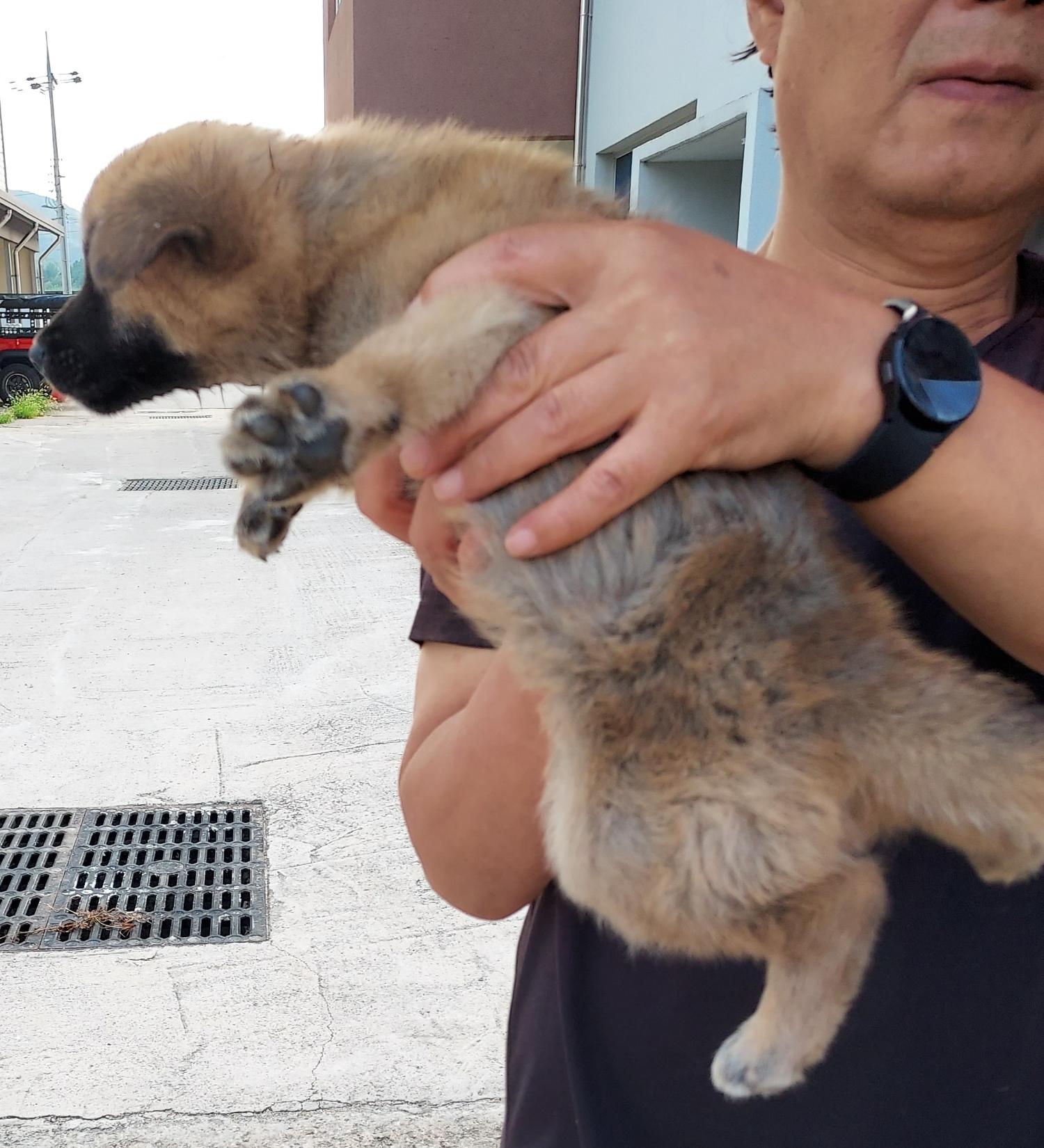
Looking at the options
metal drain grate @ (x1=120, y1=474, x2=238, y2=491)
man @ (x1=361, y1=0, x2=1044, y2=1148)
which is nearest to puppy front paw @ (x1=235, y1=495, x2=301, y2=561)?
man @ (x1=361, y1=0, x2=1044, y2=1148)

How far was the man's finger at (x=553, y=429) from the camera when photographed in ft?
4.10

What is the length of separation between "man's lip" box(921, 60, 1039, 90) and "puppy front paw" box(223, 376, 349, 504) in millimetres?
917

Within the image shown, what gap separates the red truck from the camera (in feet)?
54.5

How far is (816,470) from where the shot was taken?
1.31 metres

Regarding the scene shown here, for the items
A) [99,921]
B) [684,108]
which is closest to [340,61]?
[684,108]

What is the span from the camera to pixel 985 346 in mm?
1570

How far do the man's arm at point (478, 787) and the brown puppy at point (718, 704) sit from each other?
7 cm

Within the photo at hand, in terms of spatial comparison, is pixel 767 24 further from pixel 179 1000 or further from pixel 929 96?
pixel 179 1000

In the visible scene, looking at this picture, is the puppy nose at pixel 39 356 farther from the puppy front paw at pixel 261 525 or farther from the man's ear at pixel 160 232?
the puppy front paw at pixel 261 525

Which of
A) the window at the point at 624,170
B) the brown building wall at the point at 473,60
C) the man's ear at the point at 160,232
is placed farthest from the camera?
the brown building wall at the point at 473,60

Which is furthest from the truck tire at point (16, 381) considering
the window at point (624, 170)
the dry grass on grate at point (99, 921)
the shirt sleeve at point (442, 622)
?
the shirt sleeve at point (442, 622)

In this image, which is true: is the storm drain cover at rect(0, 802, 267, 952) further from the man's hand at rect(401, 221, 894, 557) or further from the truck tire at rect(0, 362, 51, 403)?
the truck tire at rect(0, 362, 51, 403)

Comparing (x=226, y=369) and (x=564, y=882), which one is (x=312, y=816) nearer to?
(x=226, y=369)

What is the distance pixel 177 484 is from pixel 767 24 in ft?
31.3
